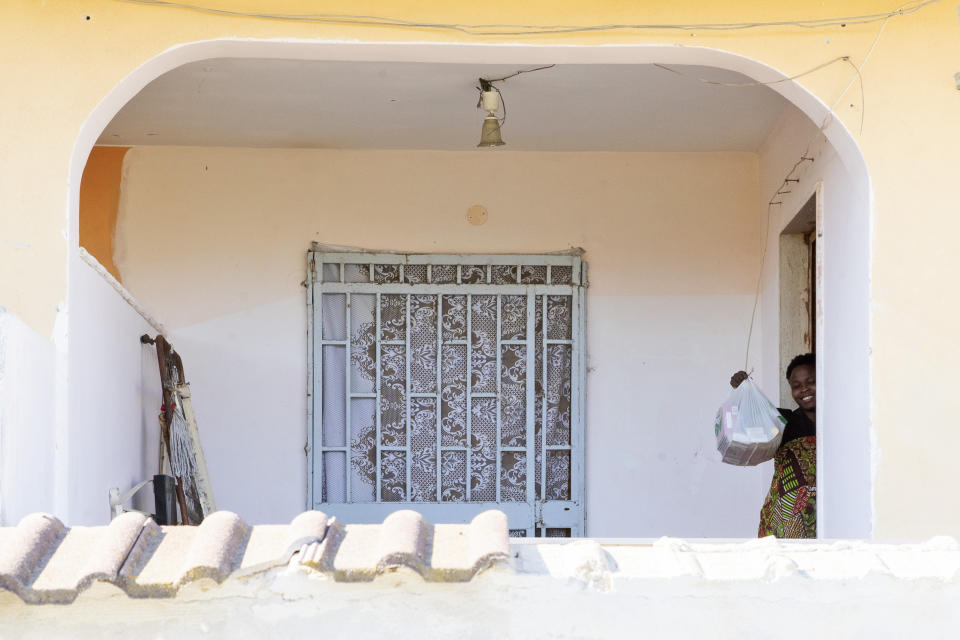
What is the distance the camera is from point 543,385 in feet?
21.0

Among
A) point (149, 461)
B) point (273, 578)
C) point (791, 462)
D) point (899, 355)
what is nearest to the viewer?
point (273, 578)

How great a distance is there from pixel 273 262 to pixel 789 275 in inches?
115

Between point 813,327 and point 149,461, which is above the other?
point 813,327

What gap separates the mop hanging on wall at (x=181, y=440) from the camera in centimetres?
548

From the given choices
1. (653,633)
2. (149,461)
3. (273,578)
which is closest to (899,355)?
(653,633)

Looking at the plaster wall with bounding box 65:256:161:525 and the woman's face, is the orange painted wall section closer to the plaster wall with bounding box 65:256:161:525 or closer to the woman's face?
the plaster wall with bounding box 65:256:161:525

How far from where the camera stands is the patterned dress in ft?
15.3

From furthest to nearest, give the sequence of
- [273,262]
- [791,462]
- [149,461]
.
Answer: [273,262], [149,461], [791,462]

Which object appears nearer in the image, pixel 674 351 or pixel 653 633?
pixel 653 633

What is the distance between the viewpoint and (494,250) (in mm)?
6434

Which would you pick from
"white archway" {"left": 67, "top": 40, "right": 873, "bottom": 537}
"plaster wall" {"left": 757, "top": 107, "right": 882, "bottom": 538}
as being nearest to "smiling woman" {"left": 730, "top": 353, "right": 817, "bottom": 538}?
"plaster wall" {"left": 757, "top": 107, "right": 882, "bottom": 538}

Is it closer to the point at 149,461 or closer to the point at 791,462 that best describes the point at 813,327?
the point at 791,462

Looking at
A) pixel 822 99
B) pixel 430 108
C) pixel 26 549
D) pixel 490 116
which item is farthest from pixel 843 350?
pixel 26 549

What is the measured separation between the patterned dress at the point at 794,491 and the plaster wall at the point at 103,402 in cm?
281
